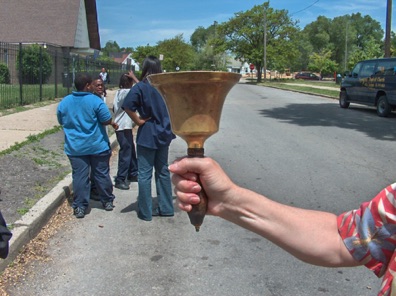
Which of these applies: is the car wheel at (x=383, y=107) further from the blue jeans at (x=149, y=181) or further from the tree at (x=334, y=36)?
the tree at (x=334, y=36)

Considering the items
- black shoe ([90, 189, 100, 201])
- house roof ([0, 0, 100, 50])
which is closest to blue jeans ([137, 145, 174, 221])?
black shoe ([90, 189, 100, 201])

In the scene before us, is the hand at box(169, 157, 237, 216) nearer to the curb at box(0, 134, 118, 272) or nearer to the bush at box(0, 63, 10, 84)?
the curb at box(0, 134, 118, 272)

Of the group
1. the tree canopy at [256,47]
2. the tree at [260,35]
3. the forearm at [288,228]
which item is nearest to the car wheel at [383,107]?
the forearm at [288,228]

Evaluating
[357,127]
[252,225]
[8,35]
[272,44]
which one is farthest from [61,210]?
[272,44]

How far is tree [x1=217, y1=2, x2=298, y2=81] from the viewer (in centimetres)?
5556

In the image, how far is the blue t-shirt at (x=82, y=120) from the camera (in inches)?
197

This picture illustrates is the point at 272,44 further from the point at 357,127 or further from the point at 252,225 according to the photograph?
the point at 252,225

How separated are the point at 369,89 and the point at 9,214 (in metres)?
14.0

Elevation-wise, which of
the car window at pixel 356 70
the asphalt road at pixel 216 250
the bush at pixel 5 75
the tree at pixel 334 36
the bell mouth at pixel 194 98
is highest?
the tree at pixel 334 36

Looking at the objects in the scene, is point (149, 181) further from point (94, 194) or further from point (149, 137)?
point (94, 194)

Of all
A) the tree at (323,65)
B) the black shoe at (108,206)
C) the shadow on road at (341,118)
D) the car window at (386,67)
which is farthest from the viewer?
the tree at (323,65)

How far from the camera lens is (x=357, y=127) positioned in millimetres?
12211

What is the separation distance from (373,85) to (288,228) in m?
15.0

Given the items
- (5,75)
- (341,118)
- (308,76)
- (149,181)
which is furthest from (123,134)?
(308,76)
